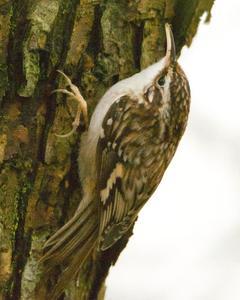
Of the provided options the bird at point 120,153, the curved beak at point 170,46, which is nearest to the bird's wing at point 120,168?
the bird at point 120,153

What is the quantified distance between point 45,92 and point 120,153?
29cm

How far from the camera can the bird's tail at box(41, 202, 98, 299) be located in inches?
54.5

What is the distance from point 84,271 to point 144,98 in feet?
1.66

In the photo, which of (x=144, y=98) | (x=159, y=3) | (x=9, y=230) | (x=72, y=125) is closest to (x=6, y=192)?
(x=9, y=230)

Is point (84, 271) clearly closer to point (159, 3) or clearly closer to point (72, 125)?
point (72, 125)

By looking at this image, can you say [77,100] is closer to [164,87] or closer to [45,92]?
[45,92]

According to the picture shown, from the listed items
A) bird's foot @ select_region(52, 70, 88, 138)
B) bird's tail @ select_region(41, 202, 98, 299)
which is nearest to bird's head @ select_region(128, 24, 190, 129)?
bird's foot @ select_region(52, 70, 88, 138)

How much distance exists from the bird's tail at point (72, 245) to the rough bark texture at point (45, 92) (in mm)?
22

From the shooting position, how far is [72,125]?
1404 mm

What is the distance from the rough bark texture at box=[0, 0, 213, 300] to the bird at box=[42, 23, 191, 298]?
0.10ft

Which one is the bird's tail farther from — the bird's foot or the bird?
the bird's foot

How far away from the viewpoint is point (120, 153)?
60.9 inches

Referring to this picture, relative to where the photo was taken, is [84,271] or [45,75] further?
[84,271]

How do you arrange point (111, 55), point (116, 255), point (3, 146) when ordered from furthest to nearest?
point (116, 255) → point (111, 55) → point (3, 146)
